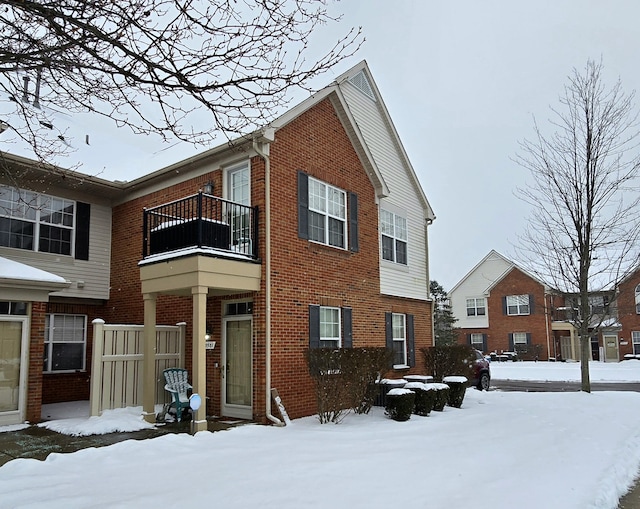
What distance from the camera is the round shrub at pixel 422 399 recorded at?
11.7 metres

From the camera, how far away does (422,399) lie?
460 inches

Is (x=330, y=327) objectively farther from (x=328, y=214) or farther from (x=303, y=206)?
(x=303, y=206)

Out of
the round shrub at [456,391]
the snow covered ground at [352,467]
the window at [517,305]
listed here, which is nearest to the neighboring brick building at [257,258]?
the snow covered ground at [352,467]

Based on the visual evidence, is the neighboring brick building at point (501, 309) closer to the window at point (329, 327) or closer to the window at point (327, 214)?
the window at point (327, 214)

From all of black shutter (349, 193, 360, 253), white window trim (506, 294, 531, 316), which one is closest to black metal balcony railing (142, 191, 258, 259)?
black shutter (349, 193, 360, 253)

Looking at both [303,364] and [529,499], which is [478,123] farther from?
[529,499]

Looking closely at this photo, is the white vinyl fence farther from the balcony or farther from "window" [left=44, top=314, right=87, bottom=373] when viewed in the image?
"window" [left=44, top=314, right=87, bottom=373]

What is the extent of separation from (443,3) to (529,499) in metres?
6.52

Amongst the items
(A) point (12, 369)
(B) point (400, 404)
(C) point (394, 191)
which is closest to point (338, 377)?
(B) point (400, 404)

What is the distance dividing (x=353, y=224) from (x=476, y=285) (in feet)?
103

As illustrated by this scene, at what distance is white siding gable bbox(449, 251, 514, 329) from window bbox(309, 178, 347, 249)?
30.3 metres

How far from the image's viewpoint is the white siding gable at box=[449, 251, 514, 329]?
4188 centimetres

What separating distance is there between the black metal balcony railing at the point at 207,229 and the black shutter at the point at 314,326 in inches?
77.6

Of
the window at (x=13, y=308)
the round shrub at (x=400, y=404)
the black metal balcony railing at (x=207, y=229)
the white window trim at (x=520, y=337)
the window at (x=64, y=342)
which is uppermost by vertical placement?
the black metal balcony railing at (x=207, y=229)
